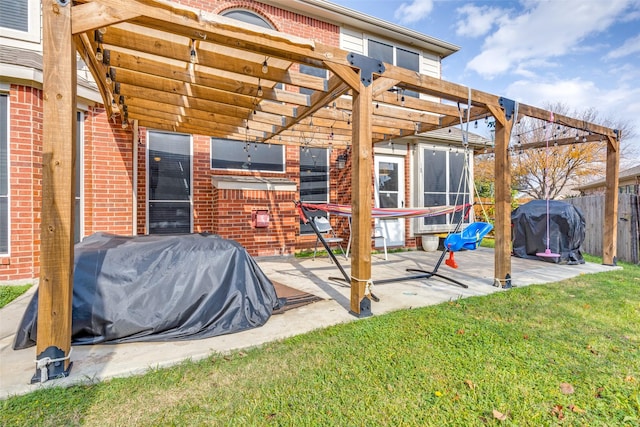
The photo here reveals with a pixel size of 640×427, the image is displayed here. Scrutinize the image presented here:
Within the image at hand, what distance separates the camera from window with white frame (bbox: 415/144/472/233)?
7605 mm

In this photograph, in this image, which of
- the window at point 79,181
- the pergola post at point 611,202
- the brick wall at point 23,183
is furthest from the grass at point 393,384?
the pergola post at point 611,202

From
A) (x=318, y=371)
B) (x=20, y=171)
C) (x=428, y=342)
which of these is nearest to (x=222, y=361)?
(x=318, y=371)

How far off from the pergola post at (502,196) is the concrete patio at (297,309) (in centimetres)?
28

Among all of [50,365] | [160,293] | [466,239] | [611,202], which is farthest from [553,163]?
[50,365]

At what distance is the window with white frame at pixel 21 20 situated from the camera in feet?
Result: 14.4

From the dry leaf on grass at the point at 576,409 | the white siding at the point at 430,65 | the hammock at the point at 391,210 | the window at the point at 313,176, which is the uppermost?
the white siding at the point at 430,65

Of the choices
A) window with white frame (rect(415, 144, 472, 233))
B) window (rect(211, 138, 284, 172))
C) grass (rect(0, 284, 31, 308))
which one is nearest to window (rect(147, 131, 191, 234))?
window (rect(211, 138, 284, 172))

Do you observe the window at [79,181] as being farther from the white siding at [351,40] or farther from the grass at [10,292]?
the white siding at [351,40]

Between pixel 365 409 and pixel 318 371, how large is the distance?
448 mm

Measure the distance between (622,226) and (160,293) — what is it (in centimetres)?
896

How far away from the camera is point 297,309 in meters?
3.27

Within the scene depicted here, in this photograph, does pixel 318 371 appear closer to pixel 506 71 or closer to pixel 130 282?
pixel 130 282

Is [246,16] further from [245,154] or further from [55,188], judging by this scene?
[55,188]

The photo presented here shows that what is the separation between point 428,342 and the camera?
2.52 m
